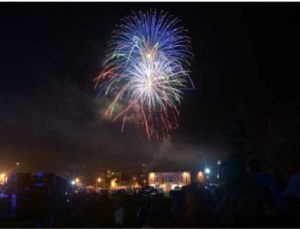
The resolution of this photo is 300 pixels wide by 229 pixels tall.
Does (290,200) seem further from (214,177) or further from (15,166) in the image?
(15,166)

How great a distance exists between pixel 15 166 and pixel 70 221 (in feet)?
294

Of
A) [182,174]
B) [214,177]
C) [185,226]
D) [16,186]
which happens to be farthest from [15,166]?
[185,226]

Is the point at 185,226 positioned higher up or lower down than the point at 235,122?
lower down

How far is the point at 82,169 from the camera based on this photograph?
127 m

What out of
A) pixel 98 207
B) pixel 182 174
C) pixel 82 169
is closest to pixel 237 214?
pixel 98 207

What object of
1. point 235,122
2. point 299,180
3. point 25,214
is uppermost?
point 235,122

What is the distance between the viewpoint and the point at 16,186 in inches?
1054

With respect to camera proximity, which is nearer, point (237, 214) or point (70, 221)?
point (237, 214)

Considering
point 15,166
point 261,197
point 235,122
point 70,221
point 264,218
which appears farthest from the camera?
point 15,166

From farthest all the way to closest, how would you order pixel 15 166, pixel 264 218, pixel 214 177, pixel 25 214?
1. pixel 15 166
2. pixel 214 177
3. pixel 25 214
4. pixel 264 218

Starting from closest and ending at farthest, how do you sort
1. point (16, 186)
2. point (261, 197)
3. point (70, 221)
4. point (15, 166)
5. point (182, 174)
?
1. point (261, 197)
2. point (70, 221)
3. point (16, 186)
4. point (182, 174)
5. point (15, 166)

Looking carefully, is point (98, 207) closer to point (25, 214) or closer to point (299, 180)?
point (25, 214)

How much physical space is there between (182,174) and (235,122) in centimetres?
6028

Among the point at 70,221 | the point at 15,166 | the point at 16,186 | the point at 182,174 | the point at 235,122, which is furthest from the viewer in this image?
the point at 15,166
